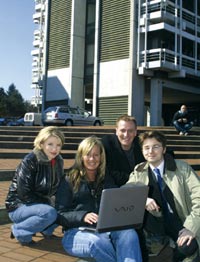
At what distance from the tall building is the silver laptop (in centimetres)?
2365

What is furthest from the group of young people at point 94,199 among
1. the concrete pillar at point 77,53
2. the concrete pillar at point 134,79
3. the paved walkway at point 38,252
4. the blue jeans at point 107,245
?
the concrete pillar at point 77,53

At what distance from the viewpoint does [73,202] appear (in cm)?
340

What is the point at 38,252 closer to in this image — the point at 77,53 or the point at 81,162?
the point at 81,162

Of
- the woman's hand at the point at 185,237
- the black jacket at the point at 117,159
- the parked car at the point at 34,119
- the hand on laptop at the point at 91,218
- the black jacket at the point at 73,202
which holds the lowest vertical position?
the woman's hand at the point at 185,237

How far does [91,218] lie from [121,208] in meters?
0.31

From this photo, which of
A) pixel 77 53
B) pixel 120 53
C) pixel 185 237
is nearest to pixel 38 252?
pixel 185 237

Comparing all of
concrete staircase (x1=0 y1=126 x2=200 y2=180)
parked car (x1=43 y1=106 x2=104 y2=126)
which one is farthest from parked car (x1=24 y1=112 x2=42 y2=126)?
concrete staircase (x1=0 y1=126 x2=200 y2=180)

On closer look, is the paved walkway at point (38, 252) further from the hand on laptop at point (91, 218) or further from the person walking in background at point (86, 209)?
the hand on laptop at point (91, 218)

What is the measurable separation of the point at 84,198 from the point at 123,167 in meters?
1.15

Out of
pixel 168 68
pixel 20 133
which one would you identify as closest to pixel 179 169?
pixel 20 133

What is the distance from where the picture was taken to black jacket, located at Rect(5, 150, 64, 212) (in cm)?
385

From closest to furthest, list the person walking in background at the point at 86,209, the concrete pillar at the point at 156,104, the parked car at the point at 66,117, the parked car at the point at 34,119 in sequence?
the person walking in background at the point at 86,209 < the parked car at the point at 66,117 < the parked car at the point at 34,119 < the concrete pillar at the point at 156,104

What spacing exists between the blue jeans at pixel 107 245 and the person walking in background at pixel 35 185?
665 mm

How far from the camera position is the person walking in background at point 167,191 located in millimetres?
3281
